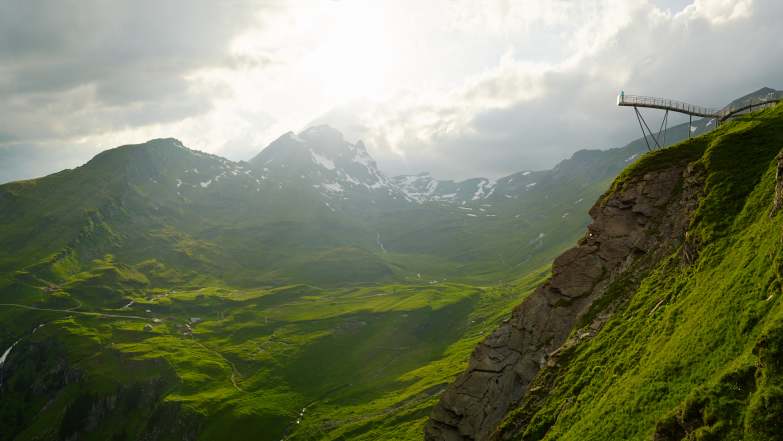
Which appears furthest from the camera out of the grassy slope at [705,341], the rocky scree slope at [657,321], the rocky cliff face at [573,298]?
the rocky cliff face at [573,298]

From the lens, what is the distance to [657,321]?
47.5 meters

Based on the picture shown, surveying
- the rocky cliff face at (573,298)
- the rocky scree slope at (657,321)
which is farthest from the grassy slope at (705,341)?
the rocky cliff face at (573,298)

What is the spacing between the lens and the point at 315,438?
155750mm

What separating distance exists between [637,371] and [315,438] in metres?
134

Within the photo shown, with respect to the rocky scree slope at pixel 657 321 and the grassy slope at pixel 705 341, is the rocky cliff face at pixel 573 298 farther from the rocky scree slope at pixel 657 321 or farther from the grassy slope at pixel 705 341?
the grassy slope at pixel 705 341

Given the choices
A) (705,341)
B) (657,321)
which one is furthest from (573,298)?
(705,341)

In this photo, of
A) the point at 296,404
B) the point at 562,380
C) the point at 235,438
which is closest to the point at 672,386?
the point at 562,380

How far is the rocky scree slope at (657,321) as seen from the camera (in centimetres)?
3266

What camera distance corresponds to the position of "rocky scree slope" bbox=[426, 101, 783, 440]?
32.7m

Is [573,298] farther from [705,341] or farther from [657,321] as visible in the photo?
[705,341]

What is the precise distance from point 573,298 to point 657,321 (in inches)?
595

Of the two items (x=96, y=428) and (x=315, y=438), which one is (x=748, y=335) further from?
(x=96, y=428)

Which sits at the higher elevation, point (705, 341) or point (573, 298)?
point (573, 298)

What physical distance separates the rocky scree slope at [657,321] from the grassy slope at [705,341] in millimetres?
120
